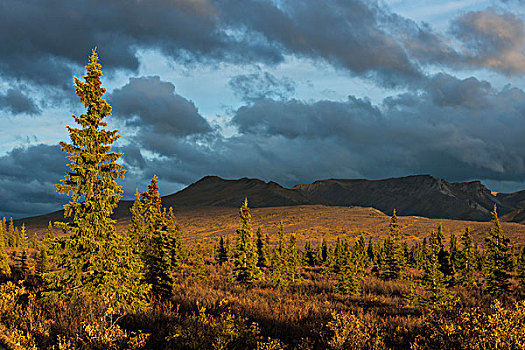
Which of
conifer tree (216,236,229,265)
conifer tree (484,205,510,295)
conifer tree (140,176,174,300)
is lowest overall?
conifer tree (216,236,229,265)

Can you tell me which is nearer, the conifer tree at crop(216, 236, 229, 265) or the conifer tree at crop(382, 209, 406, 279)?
the conifer tree at crop(382, 209, 406, 279)

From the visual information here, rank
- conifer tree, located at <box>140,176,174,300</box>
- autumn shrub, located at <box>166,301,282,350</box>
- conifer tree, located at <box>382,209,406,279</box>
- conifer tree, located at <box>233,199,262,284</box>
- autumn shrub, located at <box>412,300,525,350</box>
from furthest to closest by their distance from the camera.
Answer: conifer tree, located at <box>382,209,406,279</box>
conifer tree, located at <box>233,199,262,284</box>
conifer tree, located at <box>140,176,174,300</box>
autumn shrub, located at <box>166,301,282,350</box>
autumn shrub, located at <box>412,300,525,350</box>

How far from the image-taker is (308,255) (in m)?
58.4

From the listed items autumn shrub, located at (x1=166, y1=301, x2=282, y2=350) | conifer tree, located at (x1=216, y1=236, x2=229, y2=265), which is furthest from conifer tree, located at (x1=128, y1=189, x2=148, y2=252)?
conifer tree, located at (x1=216, y1=236, x2=229, y2=265)

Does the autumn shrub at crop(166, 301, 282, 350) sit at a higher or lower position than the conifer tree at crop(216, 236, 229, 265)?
higher

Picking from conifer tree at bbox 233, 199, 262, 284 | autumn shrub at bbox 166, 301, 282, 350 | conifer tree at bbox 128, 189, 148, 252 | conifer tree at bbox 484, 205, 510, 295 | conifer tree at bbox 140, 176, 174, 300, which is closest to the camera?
autumn shrub at bbox 166, 301, 282, 350

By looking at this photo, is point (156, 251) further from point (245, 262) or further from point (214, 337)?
point (214, 337)

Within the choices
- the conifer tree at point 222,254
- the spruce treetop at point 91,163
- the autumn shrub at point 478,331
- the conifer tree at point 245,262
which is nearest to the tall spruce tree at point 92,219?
the spruce treetop at point 91,163

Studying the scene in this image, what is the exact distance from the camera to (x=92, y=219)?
11.9m

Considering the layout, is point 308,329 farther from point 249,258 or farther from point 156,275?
point 249,258

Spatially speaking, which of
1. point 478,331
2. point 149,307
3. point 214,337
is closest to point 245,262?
point 149,307

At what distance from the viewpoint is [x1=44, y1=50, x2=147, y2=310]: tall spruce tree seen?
37.3 feet

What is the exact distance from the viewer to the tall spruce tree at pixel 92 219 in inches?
448

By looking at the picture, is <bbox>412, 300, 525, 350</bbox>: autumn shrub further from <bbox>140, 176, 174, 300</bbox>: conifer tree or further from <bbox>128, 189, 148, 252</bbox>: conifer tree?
<bbox>128, 189, 148, 252</bbox>: conifer tree
